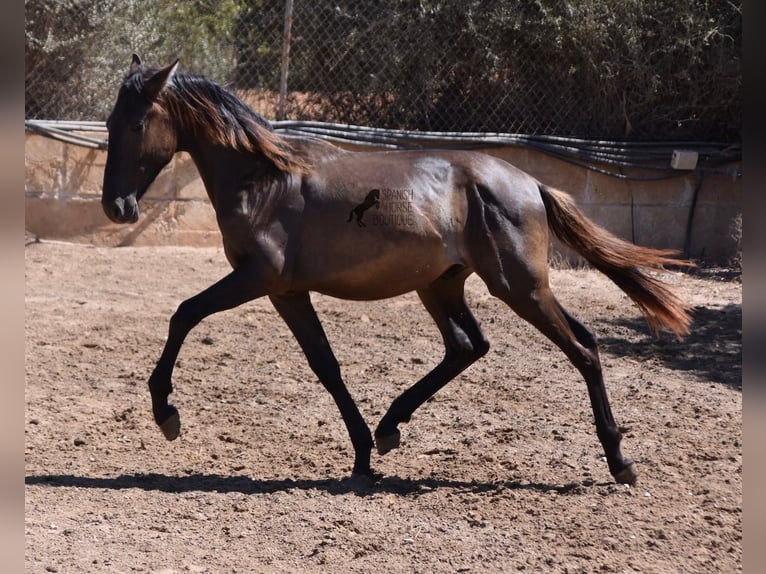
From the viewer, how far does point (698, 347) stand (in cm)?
749

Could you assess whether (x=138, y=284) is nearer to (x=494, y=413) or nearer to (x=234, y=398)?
(x=234, y=398)

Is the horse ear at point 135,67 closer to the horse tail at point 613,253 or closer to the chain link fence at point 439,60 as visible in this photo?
the horse tail at point 613,253

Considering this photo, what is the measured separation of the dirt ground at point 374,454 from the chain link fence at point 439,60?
9.14ft

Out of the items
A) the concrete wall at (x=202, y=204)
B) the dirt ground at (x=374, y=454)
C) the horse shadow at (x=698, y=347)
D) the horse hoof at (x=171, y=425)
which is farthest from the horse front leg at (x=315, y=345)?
the concrete wall at (x=202, y=204)

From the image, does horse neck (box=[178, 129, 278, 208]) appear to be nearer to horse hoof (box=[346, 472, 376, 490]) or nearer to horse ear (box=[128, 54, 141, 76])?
horse ear (box=[128, 54, 141, 76])

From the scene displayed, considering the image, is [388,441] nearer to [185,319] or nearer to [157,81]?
[185,319]

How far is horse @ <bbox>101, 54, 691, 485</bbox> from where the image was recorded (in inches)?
181

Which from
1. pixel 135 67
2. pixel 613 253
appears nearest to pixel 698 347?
pixel 613 253

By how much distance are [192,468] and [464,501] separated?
1.48 metres

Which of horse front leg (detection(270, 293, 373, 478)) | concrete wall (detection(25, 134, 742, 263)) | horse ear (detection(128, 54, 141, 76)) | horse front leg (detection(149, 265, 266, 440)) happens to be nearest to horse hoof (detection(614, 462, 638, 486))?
horse front leg (detection(270, 293, 373, 478))

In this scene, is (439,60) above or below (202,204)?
above

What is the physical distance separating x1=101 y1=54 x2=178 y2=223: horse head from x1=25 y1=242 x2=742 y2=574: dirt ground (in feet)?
4.56

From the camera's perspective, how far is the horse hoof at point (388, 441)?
16.2ft

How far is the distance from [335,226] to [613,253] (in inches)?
56.9
